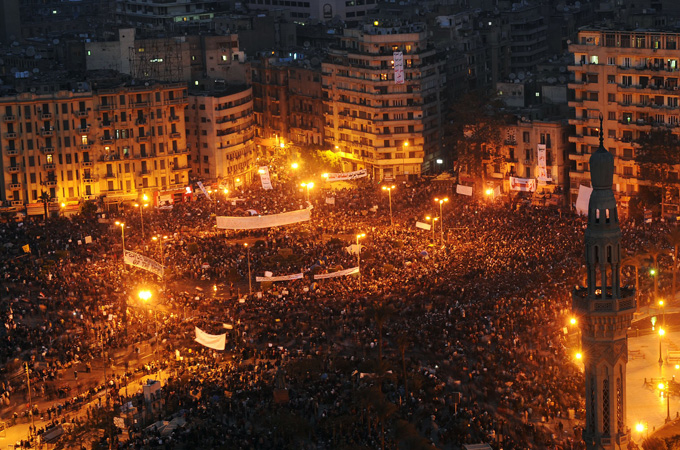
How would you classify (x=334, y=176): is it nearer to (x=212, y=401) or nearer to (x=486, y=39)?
(x=486, y=39)

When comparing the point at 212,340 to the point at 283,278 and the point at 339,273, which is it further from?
the point at 339,273

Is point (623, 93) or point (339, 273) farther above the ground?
point (623, 93)

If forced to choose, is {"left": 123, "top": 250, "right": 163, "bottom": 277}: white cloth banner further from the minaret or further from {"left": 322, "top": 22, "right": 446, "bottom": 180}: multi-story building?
the minaret

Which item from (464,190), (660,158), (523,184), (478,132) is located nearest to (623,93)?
(660,158)

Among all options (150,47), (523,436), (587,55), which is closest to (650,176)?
(587,55)

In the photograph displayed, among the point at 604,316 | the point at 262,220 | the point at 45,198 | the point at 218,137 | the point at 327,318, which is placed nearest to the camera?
the point at 604,316

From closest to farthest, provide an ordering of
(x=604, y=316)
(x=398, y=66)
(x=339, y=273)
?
(x=604, y=316)
(x=339, y=273)
(x=398, y=66)
